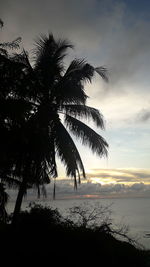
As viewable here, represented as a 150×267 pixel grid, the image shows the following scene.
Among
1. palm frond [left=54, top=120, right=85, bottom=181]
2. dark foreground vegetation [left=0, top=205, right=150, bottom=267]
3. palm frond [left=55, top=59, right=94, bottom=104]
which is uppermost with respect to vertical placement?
palm frond [left=55, top=59, right=94, bottom=104]

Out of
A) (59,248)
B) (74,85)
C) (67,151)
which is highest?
(74,85)

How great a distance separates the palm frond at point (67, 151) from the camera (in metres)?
10.1

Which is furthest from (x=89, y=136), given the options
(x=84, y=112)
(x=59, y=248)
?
(x=59, y=248)

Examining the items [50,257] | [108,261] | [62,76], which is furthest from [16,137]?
[62,76]

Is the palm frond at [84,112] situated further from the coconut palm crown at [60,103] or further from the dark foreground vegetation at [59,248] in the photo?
the dark foreground vegetation at [59,248]

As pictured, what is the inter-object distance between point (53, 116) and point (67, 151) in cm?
185

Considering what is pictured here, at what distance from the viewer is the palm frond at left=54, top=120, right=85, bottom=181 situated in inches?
399

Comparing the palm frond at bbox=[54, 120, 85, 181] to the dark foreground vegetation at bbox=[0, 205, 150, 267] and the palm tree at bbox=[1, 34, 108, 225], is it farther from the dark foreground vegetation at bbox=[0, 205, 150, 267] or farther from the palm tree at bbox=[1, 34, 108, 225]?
the dark foreground vegetation at bbox=[0, 205, 150, 267]

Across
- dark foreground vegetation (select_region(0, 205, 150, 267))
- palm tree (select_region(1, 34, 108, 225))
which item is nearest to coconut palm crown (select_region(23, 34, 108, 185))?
palm tree (select_region(1, 34, 108, 225))

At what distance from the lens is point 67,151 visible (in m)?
10.2

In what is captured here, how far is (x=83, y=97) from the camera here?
11.0 metres

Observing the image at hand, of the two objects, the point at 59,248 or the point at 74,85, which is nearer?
the point at 59,248

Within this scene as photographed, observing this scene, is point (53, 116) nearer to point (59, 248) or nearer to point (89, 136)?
point (89, 136)

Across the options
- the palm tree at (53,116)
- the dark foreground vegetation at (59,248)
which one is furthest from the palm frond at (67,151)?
the dark foreground vegetation at (59,248)
